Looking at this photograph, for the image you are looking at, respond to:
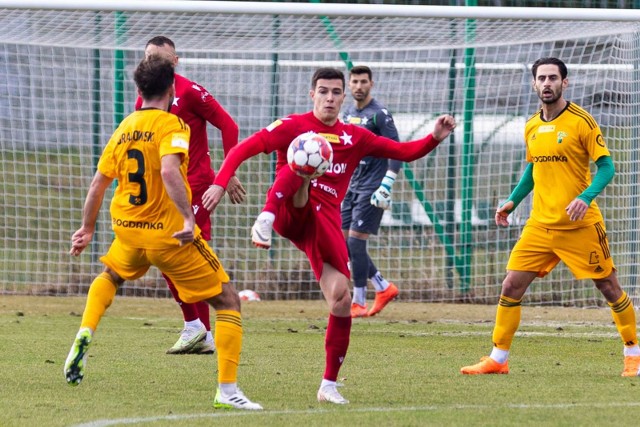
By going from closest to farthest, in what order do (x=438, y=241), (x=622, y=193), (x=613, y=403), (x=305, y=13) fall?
(x=613, y=403) → (x=305, y=13) → (x=622, y=193) → (x=438, y=241)

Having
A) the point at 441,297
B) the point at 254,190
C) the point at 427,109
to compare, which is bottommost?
the point at 441,297

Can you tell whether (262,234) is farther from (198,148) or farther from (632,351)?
(632,351)

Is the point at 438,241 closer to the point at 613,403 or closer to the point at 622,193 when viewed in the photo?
the point at 622,193

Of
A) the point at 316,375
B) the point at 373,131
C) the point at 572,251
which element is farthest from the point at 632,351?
the point at 373,131

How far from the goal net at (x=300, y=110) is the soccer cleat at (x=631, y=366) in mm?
5368

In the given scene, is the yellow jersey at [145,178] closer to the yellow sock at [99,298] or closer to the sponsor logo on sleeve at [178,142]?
the sponsor logo on sleeve at [178,142]

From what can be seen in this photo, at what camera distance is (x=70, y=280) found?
45.1 feet

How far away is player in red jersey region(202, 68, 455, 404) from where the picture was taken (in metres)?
6.41

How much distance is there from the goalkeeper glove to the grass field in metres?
1.20

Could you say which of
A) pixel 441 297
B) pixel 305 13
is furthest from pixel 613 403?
pixel 441 297

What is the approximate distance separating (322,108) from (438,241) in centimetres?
739

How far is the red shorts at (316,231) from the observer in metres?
6.59

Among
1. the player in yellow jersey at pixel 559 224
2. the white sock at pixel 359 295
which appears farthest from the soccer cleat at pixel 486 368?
the white sock at pixel 359 295

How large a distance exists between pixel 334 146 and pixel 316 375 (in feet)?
5.42
